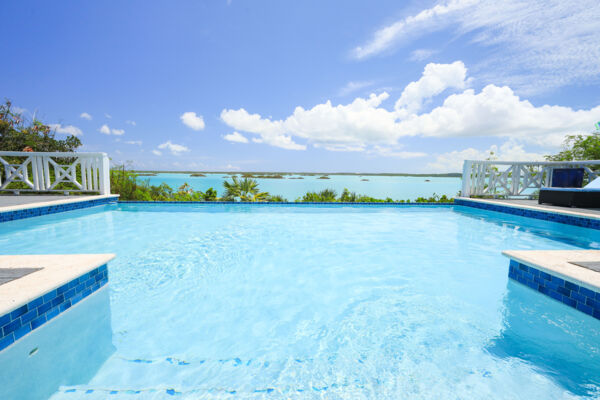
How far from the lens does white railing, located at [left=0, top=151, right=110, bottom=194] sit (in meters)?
6.79

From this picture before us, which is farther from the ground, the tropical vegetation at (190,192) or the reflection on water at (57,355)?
the tropical vegetation at (190,192)

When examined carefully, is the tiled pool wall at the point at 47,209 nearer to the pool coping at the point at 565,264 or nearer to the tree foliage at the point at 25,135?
the tree foliage at the point at 25,135

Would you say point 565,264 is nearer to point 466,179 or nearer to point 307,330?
point 307,330

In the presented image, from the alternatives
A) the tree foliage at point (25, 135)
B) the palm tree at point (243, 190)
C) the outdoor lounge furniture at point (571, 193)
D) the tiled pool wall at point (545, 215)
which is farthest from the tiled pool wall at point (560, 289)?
the tree foliage at point (25, 135)

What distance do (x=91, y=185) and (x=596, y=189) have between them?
12773 mm

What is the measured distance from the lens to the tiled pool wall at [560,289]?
5.89 ft

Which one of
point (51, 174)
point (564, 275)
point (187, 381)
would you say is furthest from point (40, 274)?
point (51, 174)

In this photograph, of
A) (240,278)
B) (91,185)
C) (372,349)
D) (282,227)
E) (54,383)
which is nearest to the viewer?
(54,383)

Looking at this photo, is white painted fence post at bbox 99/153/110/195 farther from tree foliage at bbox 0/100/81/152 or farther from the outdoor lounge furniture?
the outdoor lounge furniture

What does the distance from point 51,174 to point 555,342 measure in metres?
11.7

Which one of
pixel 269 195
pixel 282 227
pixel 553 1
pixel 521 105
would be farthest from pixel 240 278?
pixel 521 105

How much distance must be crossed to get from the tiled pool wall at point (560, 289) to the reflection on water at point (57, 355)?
10.8ft

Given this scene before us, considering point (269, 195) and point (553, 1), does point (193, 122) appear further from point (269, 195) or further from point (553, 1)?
point (553, 1)

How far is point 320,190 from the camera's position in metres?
10.2
